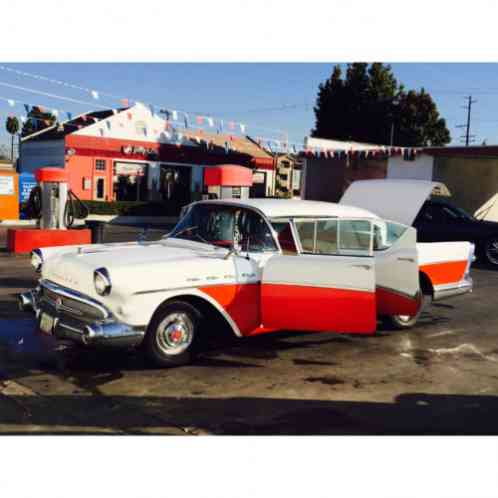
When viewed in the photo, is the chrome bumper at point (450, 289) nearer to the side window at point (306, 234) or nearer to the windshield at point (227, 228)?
the side window at point (306, 234)

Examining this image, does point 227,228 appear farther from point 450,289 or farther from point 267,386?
point 450,289

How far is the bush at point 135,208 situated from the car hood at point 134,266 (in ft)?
67.4

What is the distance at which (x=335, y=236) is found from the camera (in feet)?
20.9

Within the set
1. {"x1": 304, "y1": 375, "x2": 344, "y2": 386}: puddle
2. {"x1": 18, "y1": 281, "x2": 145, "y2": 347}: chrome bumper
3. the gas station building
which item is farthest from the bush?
{"x1": 304, "y1": 375, "x2": 344, "y2": 386}: puddle

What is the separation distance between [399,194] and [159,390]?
5823 mm

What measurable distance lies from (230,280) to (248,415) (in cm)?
155

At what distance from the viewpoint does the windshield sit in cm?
605

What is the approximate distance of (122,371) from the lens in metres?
5.30

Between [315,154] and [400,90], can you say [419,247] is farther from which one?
[400,90]

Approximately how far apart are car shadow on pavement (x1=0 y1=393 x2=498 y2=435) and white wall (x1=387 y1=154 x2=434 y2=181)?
17.4m

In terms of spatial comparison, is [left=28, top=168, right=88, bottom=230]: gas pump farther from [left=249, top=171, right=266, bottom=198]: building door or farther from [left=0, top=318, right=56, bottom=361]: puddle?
[left=249, top=171, right=266, bottom=198]: building door

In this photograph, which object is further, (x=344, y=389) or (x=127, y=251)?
(x=127, y=251)

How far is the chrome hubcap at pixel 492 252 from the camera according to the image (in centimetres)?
1336

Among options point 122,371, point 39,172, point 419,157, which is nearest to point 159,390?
point 122,371
